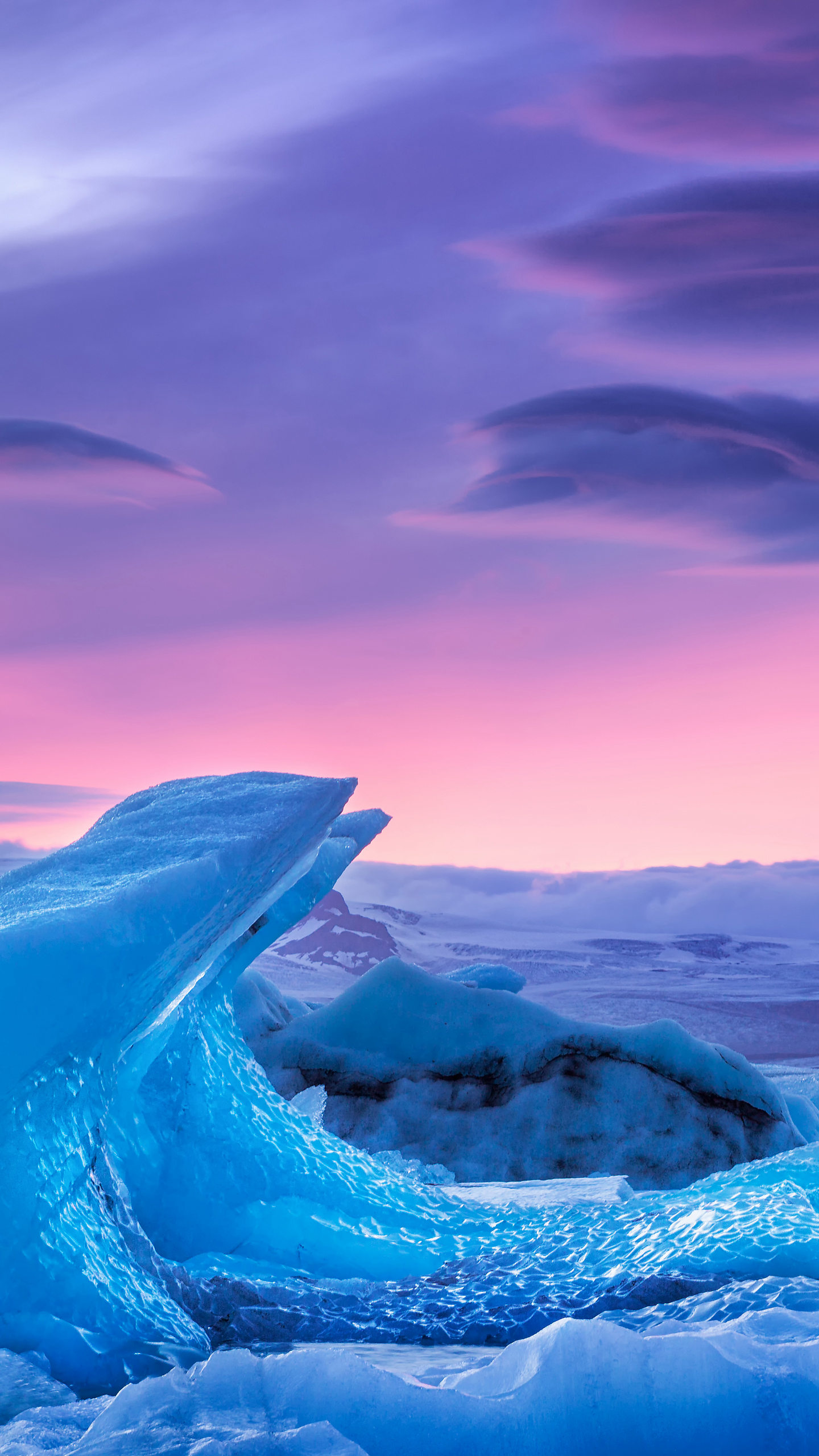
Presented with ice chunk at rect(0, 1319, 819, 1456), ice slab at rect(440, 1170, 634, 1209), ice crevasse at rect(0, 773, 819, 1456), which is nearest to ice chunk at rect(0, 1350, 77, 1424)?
ice crevasse at rect(0, 773, 819, 1456)

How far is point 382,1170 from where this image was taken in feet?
17.9

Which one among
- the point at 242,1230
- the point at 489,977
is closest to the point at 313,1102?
the point at 489,977

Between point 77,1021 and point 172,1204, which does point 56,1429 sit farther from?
point 172,1204

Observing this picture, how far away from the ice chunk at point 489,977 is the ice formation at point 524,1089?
102 inches

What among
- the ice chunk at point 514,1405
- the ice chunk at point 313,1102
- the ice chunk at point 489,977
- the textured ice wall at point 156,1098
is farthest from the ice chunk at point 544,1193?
the ice chunk at point 489,977

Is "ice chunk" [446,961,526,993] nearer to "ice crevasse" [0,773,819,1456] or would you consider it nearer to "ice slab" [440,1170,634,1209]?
"ice slab" [440,1170,634,1209]

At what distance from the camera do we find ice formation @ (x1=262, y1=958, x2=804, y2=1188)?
8.09 m

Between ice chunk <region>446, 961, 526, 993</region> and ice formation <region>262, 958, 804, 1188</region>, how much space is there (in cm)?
260

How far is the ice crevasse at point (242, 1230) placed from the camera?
221 centimetres

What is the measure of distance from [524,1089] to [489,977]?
340 cm

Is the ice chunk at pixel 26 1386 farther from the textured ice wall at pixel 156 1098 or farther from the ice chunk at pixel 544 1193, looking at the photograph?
the ice chunk at pixel 544 1193

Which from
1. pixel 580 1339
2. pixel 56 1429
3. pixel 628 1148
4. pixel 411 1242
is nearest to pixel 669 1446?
pixel 580 1339

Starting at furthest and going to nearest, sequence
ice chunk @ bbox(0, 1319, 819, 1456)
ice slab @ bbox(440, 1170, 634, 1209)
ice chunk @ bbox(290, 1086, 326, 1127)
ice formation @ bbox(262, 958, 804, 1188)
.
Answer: ice chunk @ bbox(290, 1086, 326, 1127) < ice formation @ bbox(262, 958, 804, 1188) < ice slab @ bbox(440, 1170, 634, 1209) < ice chunk @ bbox(0, 1319, 819, 1456)

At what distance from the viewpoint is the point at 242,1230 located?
4668 mm
